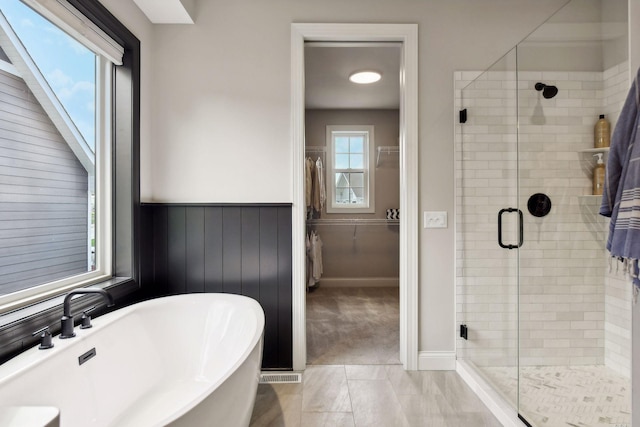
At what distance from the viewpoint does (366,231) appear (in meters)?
4.88

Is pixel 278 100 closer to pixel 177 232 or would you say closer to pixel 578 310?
pixel 177 232

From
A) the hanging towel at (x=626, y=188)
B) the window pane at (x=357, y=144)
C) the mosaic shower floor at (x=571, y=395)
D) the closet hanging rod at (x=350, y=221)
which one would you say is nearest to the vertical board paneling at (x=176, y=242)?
the mosaic shower floor at (x=571, y=395)

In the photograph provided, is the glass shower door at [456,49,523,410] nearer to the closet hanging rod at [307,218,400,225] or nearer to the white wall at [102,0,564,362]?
the white wall at [102,0,564,362]

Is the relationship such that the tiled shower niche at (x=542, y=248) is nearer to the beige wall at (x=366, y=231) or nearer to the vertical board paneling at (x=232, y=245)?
the vertical board paneling at (x=232, y=245)

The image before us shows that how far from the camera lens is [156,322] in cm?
193

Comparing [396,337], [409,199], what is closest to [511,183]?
[409,199]

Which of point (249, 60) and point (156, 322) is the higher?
point (249, 60)

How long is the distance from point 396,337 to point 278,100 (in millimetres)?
2158

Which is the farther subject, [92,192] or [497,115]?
[497,115]

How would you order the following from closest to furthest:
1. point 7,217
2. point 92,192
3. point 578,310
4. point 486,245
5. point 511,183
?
point 7,217 < point 578,310 < point 92,192 < point 511,183 < point 486,245

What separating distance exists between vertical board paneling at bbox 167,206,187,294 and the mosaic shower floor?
2131mm

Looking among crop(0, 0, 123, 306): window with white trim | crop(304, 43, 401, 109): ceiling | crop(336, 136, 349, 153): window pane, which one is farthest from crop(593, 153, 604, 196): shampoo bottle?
crop(336, 136, 349, 153): window pane

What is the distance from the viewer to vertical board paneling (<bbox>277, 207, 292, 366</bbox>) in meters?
2.37

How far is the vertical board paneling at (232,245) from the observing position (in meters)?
2.36
